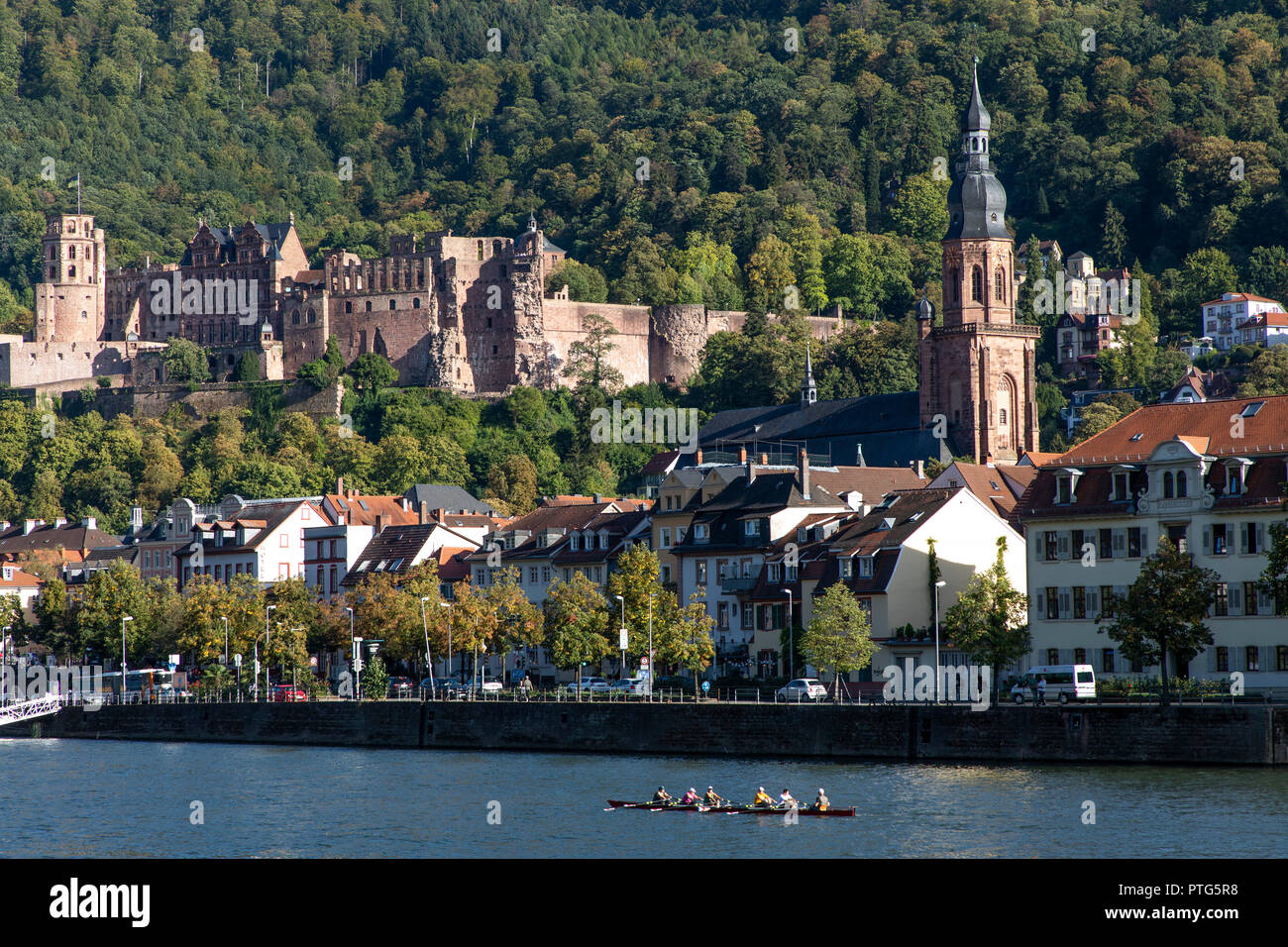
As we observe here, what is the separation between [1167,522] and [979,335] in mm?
78648

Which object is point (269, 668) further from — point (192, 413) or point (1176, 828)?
point (192, 413)

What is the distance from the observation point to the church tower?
Result: 472ft

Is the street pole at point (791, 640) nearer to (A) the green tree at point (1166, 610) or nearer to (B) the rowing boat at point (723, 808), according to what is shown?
(A) the green tree at point (1166, 610)

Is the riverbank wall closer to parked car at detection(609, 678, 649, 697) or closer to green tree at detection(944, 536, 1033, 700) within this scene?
parked car at detection(609, 678, 649, 697)

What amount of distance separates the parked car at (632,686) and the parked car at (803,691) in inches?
220

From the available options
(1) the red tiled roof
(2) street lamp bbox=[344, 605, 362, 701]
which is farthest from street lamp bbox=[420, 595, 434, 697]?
(1) the red tiled roof

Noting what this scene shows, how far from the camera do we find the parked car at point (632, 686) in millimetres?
77750

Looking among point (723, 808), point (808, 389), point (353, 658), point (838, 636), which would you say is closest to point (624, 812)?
point (723, 808)

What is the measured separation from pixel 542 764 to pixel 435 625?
83.0ft

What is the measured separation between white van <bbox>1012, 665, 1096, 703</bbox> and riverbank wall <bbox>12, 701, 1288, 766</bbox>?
465cm

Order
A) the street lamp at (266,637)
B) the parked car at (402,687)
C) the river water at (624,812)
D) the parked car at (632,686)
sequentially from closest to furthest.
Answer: the river water at (624,812) < the parked car at (632,686) < the parked car at (402,687) < the street lamp at (266,637)

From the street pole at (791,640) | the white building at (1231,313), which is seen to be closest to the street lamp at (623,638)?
the street pole at (791,640)
